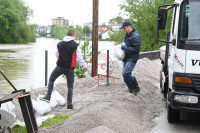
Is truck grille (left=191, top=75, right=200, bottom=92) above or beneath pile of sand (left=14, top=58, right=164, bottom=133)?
above

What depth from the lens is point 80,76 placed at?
46.1 feet

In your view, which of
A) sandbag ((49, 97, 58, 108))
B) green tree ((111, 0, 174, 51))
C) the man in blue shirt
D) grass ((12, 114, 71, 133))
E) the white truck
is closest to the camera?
the white truck

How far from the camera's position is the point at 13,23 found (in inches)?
3147

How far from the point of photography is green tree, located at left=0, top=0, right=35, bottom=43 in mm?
77125

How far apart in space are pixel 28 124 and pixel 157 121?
2792 mm

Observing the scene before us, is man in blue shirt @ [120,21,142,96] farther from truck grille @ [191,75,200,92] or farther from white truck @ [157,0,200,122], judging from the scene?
truck grille @ [191,75,200,92]

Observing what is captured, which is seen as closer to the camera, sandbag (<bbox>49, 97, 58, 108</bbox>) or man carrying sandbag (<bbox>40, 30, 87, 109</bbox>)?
man carrying sandbag (<bbox>40, 30, 87, 109</bbox>)

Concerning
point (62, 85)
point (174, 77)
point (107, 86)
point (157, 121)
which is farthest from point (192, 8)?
point (62, 85)

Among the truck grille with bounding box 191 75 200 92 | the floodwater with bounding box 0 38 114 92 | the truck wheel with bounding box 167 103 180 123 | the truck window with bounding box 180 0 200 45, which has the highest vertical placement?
the truck window with bounding box 180 0 200 45

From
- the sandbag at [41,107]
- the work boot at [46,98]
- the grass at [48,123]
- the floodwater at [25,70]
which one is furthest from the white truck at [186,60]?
the floodwater at [25,70]

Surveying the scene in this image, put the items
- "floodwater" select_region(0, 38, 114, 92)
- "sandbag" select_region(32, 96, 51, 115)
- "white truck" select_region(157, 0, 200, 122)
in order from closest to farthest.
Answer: "white truck" select_region(157, 0, 200, 122) → "sandbag" select_region(32, 96, 51, 115) → "floodwater" select_region(0, 38, 114, 92)

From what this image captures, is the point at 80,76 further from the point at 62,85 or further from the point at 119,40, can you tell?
the point at 119,40

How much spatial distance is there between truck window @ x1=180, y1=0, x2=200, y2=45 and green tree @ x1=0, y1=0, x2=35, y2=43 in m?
73.6

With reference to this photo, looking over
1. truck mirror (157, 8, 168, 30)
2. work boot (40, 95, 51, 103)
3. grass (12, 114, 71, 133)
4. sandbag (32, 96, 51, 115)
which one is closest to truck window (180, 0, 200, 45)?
truck mirror (157, 8, 168, 30)
